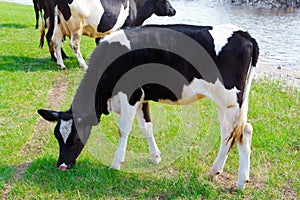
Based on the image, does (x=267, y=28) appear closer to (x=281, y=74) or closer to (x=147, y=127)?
(x=281, y=74)

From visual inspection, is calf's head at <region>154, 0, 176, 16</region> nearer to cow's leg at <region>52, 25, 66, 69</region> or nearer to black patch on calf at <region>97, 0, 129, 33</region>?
black patch on calf at <region>97, 0, 129, 33</region>

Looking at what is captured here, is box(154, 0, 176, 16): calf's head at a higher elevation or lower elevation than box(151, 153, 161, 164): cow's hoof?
higher

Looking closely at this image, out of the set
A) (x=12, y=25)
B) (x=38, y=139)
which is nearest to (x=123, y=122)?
(x=38, y=139)

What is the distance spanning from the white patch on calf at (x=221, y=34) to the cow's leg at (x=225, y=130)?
0.55 m

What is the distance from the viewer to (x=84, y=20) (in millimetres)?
8273

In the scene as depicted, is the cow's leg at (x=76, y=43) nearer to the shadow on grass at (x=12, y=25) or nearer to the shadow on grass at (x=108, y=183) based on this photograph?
the shadow on grass at (x=108, y=183)

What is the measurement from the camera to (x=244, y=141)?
13.1ft

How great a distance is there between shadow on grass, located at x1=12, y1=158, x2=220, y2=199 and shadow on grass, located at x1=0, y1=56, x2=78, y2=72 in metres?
4.20

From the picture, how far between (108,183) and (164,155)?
92cm

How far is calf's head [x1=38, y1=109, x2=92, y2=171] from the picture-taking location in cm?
413

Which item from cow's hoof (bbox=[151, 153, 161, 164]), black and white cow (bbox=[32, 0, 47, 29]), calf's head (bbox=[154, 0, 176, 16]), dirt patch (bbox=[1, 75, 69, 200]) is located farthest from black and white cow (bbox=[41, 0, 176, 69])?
cow's hoof (bbox=[151, 153, 161, 164])

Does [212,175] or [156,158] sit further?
[156,158]

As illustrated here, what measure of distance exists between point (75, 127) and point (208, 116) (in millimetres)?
2474

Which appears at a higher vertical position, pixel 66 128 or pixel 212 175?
pixel 66 128
